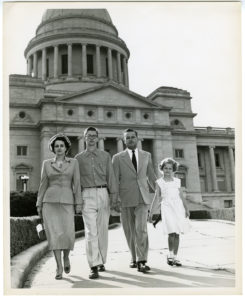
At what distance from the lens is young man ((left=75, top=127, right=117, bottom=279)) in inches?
275

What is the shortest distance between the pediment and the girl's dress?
32573mm

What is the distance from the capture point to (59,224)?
22.9 ft

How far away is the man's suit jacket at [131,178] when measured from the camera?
753 centimetres

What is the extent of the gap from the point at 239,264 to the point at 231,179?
4459cm

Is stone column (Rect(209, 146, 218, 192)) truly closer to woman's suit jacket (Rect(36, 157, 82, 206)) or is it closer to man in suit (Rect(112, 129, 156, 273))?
man in suit (Rect(112, 129, 156, 273))

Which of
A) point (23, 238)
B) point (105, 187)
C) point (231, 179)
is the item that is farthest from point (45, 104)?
point (105, 187)

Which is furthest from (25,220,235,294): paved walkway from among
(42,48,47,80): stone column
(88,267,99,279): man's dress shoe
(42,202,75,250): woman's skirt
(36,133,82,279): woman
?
(42,48,47,80): stone column

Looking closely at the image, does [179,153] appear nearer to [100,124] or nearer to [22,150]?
[100,124]


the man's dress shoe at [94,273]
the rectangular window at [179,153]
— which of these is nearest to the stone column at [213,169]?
the rectangular window at [179,153]

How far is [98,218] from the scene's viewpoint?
7.18 metres

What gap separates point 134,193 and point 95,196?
0.80m

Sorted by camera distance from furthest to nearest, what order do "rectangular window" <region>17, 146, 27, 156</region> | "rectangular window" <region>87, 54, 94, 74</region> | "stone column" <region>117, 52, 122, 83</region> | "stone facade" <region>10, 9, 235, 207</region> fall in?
"stone column" <region>117, 52, 122, 83</region> < "rectangular window" <region>87, 54, 94, 74</region> < "stone facade" <region>10, 9, 235, 207</region> < "rectangular window" <region>17, 146, 27, 156</region>

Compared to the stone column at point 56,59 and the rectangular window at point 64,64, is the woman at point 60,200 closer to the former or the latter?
the stone column at point 56,59

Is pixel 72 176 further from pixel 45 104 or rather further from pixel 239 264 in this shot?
pixel 45 104
